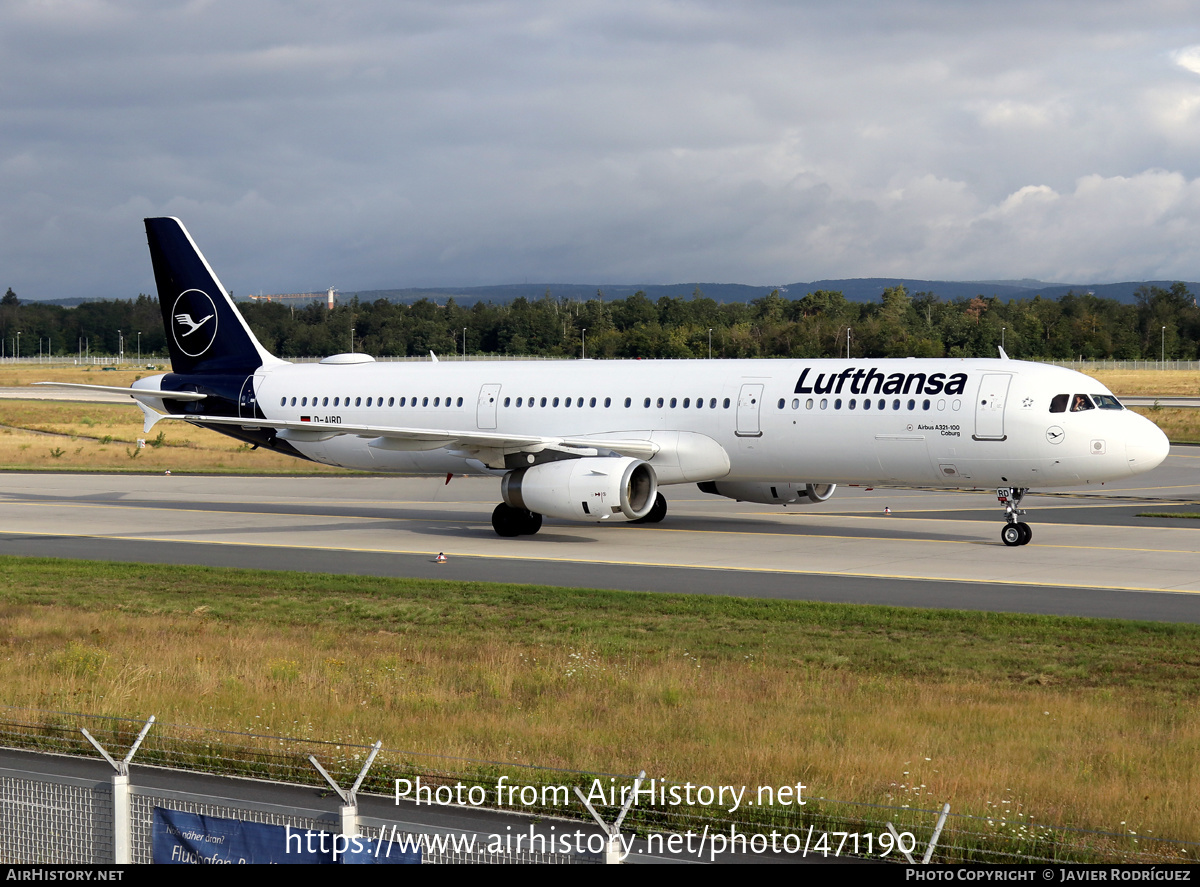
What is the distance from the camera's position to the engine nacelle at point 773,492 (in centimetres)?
3516

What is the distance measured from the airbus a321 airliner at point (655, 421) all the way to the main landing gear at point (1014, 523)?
0.05 meters

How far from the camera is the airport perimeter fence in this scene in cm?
976

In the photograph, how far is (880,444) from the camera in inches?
1194

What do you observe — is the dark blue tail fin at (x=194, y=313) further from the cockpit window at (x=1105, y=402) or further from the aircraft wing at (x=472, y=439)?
the cockpit window at (x=1105, y=402)

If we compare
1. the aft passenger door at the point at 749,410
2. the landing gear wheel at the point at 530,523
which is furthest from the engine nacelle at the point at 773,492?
the landing gear wheel at the point at 530,523

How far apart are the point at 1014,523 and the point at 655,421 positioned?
9015 mm

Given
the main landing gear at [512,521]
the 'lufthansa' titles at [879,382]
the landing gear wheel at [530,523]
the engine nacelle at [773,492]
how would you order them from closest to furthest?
the 'lufthansa' titles at [879,382], the main landing gear at [512,521], the landing gear wheel at [530,523], the engine nacelle at [773,492]

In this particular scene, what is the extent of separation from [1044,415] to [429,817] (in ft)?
71.1

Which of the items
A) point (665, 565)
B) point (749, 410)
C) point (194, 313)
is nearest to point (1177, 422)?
point (749, 410)

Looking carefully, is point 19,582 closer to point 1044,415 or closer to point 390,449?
point 390,449

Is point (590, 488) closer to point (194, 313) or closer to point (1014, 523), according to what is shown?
point (1014, 523)

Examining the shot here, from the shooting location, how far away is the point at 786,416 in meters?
31.5

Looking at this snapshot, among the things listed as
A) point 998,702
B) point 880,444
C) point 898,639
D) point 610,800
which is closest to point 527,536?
point 880,444

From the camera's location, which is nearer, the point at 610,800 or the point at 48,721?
the point at 610,800
